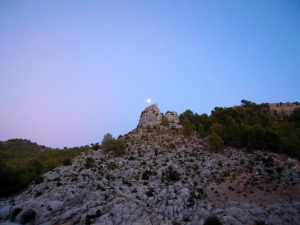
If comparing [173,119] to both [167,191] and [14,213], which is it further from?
[14,213]

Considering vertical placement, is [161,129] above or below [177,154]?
above

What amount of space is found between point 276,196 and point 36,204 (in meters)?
46.6

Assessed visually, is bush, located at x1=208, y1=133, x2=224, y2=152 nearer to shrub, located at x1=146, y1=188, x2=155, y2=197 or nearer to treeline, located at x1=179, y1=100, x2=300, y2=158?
treeline, located at x1=179, y1=100, x2=300, y2=158

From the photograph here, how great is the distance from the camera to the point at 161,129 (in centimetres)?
8906

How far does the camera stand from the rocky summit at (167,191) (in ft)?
118

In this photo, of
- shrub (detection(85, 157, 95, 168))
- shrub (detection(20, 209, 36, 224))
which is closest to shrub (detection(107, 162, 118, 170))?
shrub (detection(85, 157, 95, 168))

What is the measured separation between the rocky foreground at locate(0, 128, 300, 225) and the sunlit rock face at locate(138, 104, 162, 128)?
3182 centimetres

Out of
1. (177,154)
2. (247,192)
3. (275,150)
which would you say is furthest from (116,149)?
(275,150)

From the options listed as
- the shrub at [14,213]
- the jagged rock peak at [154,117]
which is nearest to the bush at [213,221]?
the shrub at [14,213]

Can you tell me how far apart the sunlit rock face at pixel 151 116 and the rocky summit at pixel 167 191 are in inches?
1196

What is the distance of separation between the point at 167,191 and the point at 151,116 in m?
60.2

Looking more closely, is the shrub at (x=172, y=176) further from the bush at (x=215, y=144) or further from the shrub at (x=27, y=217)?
the shrub at (x=27, y=217)

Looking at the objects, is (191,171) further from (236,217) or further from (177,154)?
(236,217)

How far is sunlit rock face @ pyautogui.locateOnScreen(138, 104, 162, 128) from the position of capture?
98.4 metres
